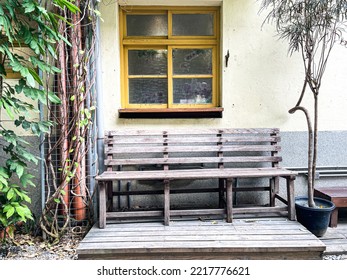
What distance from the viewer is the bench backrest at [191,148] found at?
3121 mm

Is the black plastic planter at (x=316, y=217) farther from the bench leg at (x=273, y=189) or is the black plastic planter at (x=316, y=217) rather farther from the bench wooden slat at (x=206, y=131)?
the bench wooden slat at (x=206, y=131)

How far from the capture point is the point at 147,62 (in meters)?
3.46

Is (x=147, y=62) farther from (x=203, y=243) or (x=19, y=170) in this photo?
(x=203, y=243)

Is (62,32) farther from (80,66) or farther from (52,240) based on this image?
(52,240)

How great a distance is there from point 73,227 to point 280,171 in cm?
240

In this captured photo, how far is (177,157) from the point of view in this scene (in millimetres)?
3340

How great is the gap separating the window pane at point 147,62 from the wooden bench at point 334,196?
2.51 meters

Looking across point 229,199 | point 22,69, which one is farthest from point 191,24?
point 229,199

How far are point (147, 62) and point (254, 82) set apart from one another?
142 cm

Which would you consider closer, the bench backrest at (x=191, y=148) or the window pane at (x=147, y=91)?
the bench backrest at (x=191, y=148)

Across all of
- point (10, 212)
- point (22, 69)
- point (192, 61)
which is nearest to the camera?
point (22, 69)

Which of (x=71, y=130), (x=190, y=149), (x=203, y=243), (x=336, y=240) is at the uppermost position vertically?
(x=71, y=130)

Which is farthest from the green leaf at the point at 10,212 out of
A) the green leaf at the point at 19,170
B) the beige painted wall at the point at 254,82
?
the beige painted wall at the point at 254,82
